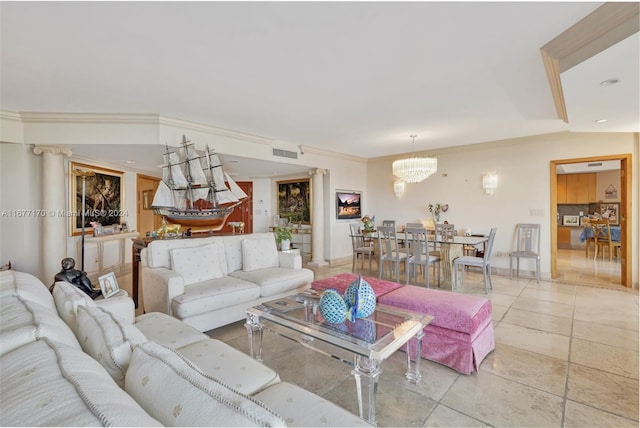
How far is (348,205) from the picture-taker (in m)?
7.11

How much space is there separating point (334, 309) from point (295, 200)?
19.7ft

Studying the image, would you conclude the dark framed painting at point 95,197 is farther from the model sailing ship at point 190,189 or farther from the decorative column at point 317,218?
the decorative column at point 317,218

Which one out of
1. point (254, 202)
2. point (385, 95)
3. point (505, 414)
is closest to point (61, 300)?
point (505, 414)

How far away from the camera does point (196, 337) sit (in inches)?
75.4

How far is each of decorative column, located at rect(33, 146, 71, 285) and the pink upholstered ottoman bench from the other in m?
4.21

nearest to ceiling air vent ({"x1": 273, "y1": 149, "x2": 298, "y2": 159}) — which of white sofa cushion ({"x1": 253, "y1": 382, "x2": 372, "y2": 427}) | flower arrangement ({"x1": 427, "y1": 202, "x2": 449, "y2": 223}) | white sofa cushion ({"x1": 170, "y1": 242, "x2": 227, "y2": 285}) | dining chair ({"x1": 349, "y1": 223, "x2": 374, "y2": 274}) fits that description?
dining chair ({"x1": 349, "y1": 223, "x2": 374, "y2": 274})

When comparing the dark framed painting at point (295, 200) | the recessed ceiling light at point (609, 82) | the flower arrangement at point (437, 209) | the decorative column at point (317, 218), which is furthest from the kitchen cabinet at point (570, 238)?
the recessed ceiling light at point (609, 82)

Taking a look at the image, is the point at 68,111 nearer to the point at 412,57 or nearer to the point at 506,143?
the point at 412,57

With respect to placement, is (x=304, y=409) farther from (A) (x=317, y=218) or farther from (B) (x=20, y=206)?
(A) (x=317, y=218)

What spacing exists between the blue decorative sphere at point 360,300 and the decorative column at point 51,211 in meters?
4.04

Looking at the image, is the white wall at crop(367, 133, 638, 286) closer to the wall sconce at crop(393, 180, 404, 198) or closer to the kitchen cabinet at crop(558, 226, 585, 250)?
the wall sconce at crop(393, 180, 404, 198)

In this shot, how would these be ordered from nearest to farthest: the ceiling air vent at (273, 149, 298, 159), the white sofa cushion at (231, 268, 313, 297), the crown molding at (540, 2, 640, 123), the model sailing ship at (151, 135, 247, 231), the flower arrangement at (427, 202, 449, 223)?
the crown molding at (540, 2, 640, 123), the white sofa cushion at (231, 268, 313, 297), the model sailing ship at (151, 135, 247, 231), the ceiling air vent at (273, 149, 298, 159), the flower arrangement at (427, 202, 449, 223)

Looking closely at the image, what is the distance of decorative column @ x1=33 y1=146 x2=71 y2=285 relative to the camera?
3.80 m

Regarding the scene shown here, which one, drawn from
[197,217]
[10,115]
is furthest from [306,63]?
[10,115]
